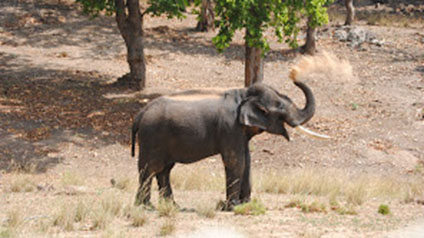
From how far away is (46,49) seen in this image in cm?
2292

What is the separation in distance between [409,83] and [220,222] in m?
14.5

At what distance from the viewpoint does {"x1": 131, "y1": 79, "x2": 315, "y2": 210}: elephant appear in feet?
28.2

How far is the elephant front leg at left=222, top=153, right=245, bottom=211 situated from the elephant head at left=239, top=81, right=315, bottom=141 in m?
0.60

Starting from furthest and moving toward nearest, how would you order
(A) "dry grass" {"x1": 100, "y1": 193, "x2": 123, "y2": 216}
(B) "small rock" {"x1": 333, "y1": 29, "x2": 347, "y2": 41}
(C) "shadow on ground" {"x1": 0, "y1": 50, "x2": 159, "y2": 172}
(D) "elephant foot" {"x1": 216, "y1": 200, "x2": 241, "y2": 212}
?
1. (B) "small rock" {"x1": 333, "y1": 29, "x2": 347, "y2": 41}
2. (C) "shadow on ground" {"x1": 0, "y1": 50, "x2": 159, "y2": 172}
3. (D) "elephant foot" {"x1": 216, "y1": 200, "x2": 241, "y2": 212}
4. (A) "dry grass" {"x1": 100, "y1": 193, "x2": 123, "y2": 216}

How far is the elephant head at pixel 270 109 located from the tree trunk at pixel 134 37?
1002cm

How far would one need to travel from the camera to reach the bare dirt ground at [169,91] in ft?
27.8

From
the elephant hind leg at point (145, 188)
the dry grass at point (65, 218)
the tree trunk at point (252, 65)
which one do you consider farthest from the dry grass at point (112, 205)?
the tree trunk at point (252, 65)

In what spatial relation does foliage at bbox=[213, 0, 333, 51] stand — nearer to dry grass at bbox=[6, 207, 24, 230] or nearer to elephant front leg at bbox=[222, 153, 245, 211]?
elephant front leg at bbox=[222, 153, 245, 211]

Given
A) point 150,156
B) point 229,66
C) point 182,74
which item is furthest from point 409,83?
point 150,156

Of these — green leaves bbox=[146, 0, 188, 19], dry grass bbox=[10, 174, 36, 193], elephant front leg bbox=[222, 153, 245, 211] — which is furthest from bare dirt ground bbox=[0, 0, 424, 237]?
green leaves bbox=[146, 0, 188, 19]

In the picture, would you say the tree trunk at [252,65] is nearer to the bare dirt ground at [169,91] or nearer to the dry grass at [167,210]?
the bare dirt ground at [169,91]

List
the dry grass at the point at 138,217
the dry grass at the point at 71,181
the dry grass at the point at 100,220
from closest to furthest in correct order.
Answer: the dry grass at the point at 100,220
the dry grass at the point at 138,217
the dry grass at the point at 71,181

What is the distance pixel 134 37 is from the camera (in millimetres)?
18328

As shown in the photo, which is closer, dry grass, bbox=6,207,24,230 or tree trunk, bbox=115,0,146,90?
dry grass, bbox=6,207,24,230
